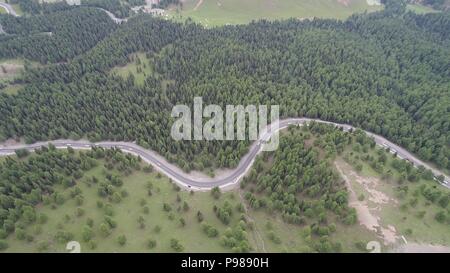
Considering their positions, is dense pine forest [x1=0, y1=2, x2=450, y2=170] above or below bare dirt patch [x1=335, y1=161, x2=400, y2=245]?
above

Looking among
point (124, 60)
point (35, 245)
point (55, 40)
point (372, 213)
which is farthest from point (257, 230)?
point (55, 40)

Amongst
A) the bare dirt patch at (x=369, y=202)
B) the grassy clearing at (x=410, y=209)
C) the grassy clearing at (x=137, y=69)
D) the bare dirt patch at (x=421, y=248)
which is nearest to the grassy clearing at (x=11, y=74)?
the grassy clearing at (x=137, y=69)

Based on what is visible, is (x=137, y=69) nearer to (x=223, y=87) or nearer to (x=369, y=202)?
(x=223, y=87)

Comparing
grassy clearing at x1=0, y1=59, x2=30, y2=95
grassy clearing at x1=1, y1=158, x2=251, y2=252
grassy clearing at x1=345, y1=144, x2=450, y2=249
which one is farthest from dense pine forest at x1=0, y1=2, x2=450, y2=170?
grassy clearing at x1=345, y1=144, x2=450, y2=249

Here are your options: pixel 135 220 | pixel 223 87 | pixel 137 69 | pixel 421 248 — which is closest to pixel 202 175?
pixel 135 220

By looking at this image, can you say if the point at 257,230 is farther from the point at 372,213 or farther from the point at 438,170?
the point at 438,170

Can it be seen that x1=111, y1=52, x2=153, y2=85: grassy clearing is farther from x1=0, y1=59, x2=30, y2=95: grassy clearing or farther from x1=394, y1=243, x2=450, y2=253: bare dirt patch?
x1=394, y1=243, x2=450, y2=253: bare dirt patch
